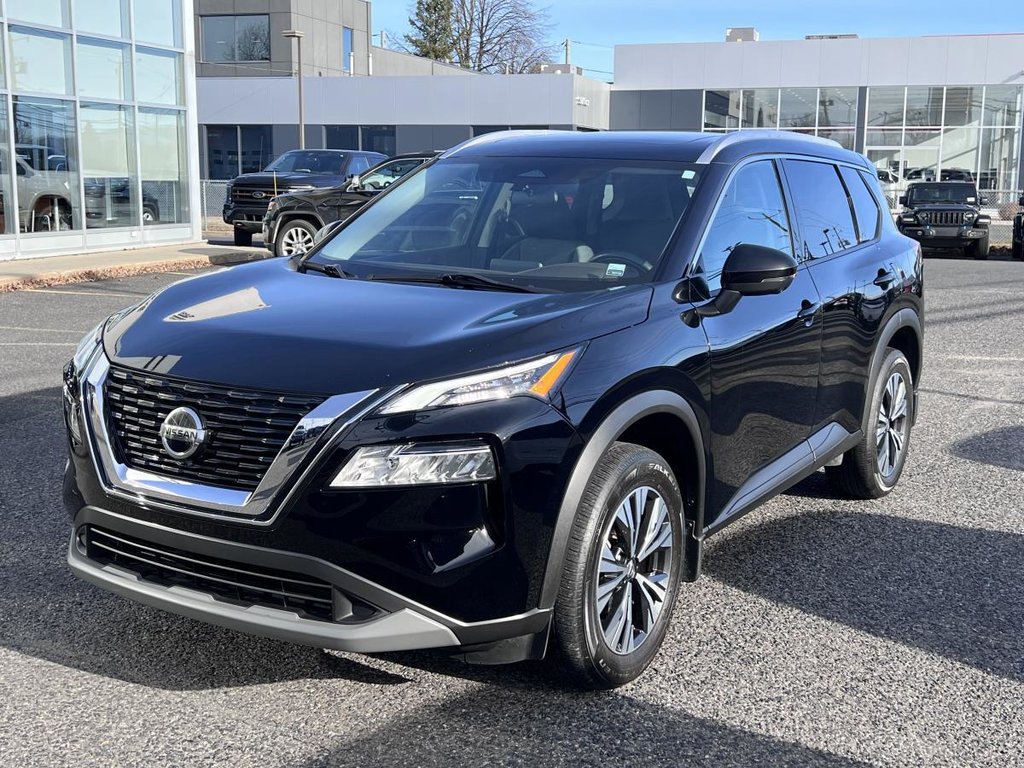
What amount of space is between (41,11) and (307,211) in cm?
527

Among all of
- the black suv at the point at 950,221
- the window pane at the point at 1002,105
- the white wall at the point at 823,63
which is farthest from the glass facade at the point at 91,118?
the window pane at the point at 1002,105

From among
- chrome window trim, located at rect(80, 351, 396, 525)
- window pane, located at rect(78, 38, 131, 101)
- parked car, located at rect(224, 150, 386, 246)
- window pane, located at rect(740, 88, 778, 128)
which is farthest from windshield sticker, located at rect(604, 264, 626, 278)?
window pane, located at rect(740, 88, 778, 128)

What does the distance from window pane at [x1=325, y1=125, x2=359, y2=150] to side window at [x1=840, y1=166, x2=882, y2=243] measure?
41.7 meters

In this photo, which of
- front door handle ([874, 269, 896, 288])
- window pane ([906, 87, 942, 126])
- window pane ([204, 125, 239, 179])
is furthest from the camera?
window pane ([204, 125, 239, 179])

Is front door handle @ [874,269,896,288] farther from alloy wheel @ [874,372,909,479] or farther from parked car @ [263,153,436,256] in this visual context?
parked car @ [263,153,436,256]

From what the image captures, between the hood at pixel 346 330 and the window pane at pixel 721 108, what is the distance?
41759mm

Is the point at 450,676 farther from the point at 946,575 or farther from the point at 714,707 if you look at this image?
the point at 946,575

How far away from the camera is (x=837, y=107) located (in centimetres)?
4272

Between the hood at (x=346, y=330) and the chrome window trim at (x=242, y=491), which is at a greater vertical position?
the hood at (x=346, y=330)

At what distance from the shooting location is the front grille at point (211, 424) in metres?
3.07

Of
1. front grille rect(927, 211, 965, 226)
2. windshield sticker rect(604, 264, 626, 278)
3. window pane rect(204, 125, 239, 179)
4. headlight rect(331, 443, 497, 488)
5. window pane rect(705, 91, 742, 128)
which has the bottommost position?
headlight rect(331, 443, 497, 488)

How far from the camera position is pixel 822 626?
162 inches

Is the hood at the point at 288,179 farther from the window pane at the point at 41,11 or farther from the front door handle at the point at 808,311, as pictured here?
the front door handle at the point at 808,311

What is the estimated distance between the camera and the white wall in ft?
134
